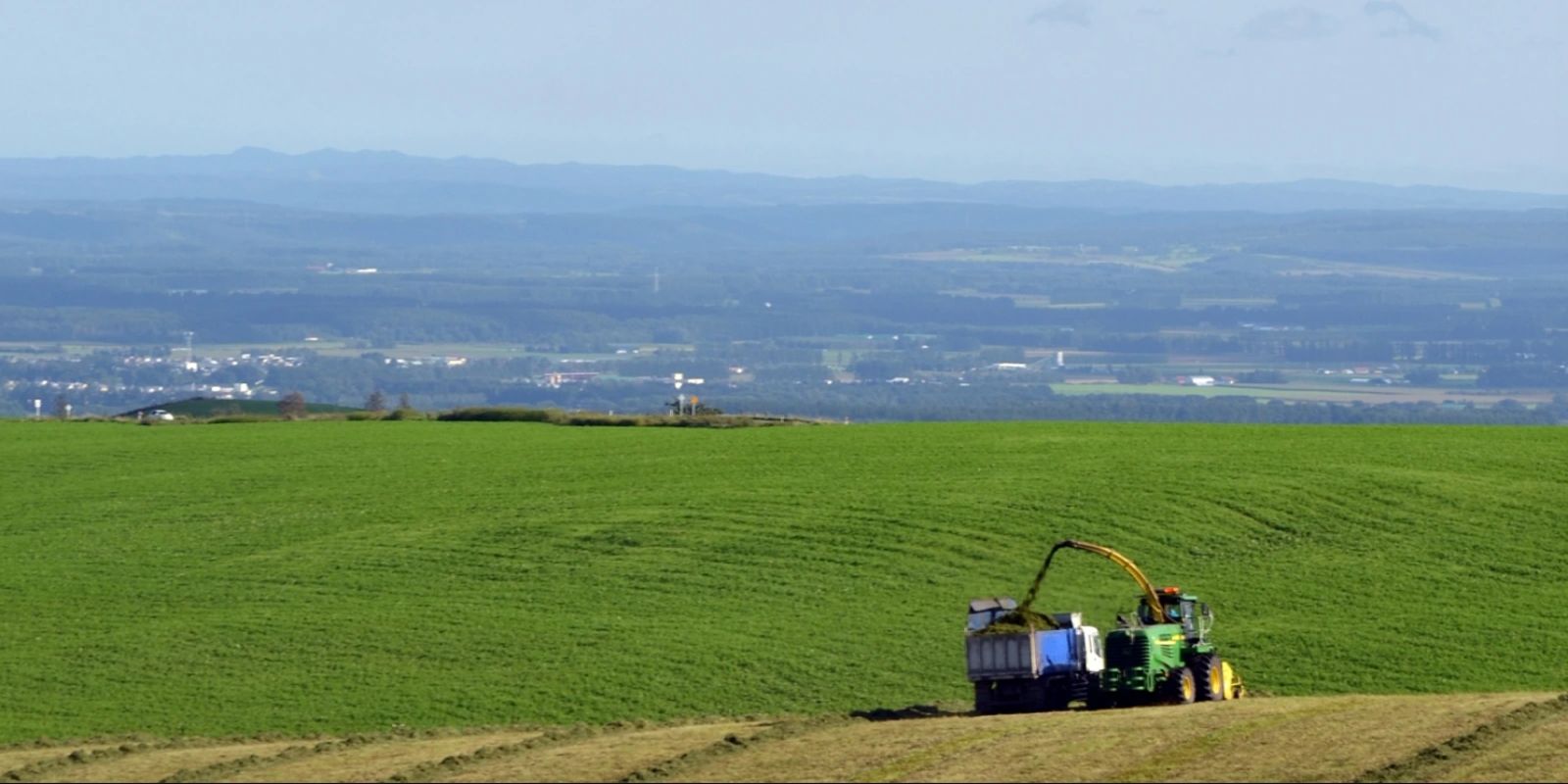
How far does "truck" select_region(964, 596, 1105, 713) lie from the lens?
72.8 ft

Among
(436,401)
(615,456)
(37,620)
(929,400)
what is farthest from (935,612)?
(436,401)

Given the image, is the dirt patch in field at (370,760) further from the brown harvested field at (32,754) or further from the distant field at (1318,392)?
the distant field at (1318,392)

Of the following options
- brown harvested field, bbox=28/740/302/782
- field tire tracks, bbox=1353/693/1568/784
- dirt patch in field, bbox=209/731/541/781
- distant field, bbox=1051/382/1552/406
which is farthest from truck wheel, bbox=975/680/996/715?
distant field, bbox=1051/382/1552/406

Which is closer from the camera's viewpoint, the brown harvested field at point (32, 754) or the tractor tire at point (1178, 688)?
the brown harvested field at point (32, 754)

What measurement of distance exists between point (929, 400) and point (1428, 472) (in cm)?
13135

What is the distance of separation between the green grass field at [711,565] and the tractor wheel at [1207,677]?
7.88ft

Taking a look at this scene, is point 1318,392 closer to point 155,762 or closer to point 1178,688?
point 1178,688

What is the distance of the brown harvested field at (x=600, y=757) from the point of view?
1855 cm

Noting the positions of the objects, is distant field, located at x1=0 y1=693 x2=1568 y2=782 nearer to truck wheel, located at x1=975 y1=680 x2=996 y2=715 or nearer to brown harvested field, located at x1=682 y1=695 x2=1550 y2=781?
brown harvested field, located at x1=682 y1=695 x2=1550 y2=781

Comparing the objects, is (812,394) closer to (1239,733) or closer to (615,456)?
(615,456)

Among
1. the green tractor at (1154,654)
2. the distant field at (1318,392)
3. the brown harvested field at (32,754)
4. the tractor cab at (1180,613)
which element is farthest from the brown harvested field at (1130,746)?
the distant field at (1318,392)

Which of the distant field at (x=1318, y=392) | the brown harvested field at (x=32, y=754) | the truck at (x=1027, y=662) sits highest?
the distant field at (x=1318, y=392)

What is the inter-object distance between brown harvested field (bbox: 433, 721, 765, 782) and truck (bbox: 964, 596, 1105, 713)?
Answer: 8.29ft

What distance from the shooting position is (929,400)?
6732 inches
